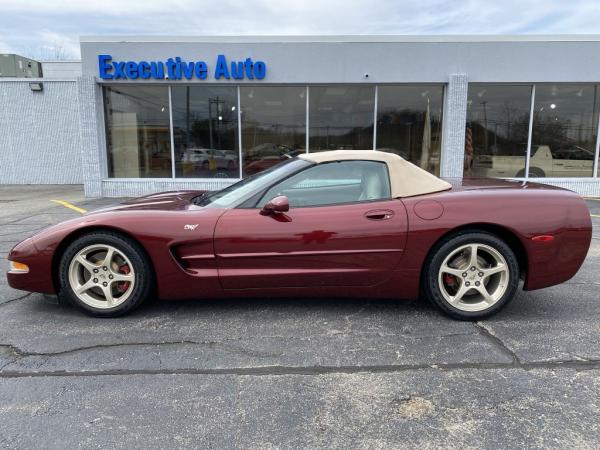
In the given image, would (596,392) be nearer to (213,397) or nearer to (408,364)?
(408,364)

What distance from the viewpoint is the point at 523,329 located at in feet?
11.4

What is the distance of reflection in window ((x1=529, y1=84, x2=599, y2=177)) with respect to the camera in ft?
37.0

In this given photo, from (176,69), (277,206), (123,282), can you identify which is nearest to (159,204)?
(123,282)

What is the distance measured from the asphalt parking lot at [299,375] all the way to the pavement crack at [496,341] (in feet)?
0.04

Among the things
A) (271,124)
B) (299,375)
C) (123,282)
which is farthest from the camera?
(271,124)

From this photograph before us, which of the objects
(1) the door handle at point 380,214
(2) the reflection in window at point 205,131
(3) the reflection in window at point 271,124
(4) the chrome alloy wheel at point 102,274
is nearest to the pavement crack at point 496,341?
(1) the door handle at point 380,214

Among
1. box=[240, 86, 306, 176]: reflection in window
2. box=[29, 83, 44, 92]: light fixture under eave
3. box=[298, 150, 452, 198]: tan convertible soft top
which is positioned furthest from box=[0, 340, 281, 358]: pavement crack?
box=[29, 83, 44, 92]: light fixture under eave

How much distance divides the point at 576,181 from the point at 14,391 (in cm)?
1264

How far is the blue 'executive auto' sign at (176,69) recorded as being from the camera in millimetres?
10680

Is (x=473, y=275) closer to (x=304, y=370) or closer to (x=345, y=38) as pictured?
(x=304, y=370)

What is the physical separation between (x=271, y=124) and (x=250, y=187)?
7936 mm

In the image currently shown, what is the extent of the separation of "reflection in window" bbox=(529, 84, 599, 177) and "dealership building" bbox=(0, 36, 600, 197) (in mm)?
26

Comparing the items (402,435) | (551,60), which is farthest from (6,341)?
(551,60)

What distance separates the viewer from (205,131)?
11523 millimetres
